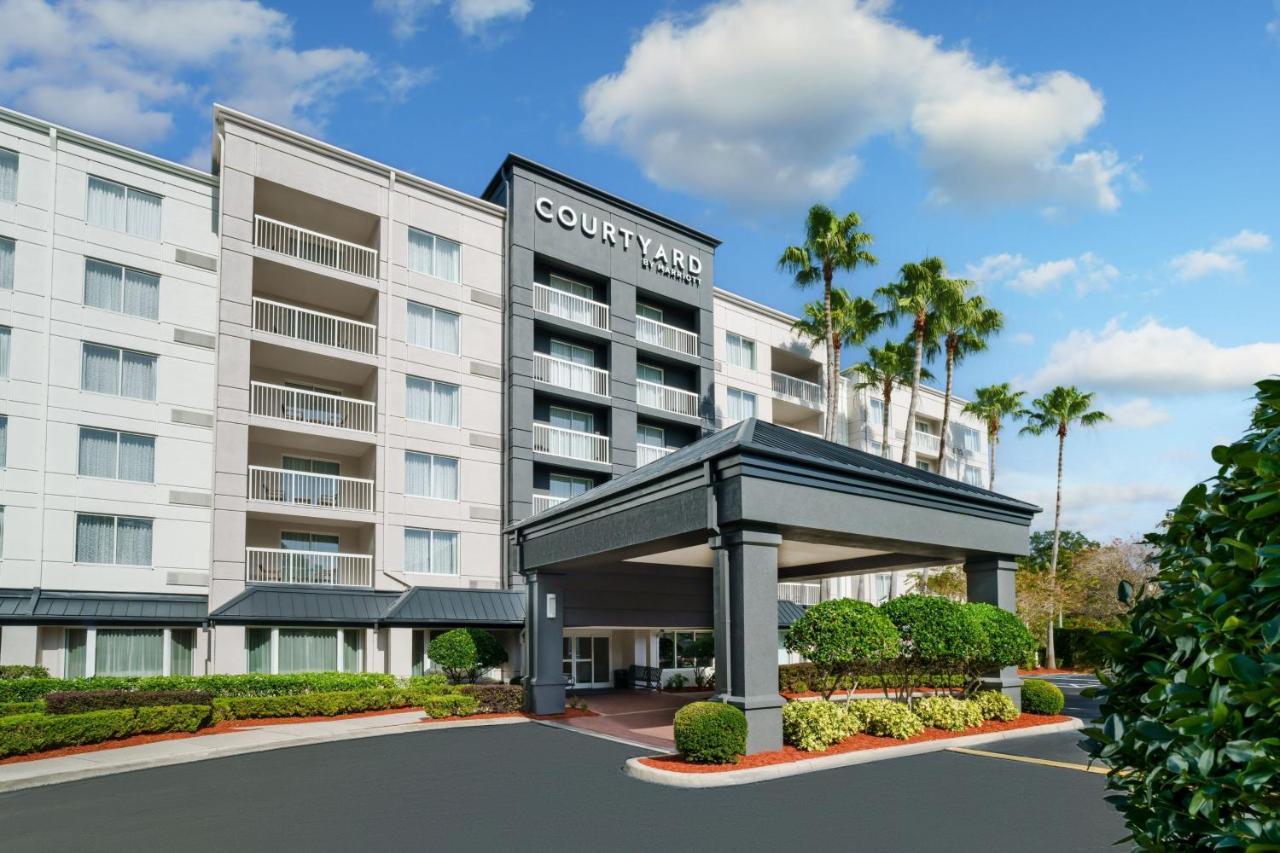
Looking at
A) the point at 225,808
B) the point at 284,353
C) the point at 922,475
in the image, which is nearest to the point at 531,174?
the point at 284,353

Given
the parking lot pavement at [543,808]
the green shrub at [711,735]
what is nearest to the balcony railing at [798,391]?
the parking lot pavement at [543,808]

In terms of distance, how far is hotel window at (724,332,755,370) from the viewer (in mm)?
44156

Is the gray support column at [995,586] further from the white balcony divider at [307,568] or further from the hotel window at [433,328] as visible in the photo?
the hotel window at [433,328]

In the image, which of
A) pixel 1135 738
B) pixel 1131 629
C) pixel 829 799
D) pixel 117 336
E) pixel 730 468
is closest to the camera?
A: pixel 1135 738

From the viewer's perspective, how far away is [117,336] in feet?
94.0

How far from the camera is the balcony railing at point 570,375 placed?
35.5 m

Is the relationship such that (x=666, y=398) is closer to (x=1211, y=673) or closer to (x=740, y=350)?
(x=740, y=350)

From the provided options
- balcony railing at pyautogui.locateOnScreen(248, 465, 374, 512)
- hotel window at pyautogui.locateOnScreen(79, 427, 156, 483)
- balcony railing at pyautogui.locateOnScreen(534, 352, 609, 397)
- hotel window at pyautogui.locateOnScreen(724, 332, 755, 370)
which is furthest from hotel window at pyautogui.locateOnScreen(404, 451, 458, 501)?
hotel window at pyautogui.locateOnScreen(724, 332, 755, 370)

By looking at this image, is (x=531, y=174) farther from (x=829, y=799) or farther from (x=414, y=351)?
(x=829, y=799)

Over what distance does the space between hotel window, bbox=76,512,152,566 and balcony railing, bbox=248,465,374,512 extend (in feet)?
10.8

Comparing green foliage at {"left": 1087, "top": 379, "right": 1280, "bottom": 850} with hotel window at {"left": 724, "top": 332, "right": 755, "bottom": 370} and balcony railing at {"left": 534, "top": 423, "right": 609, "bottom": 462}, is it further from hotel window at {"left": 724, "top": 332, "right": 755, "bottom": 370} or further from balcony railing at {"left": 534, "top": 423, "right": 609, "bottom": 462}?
hotel window at {"left": 724, "top": 332, "right": 755, "bottom": 370}

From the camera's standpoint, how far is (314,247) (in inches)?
1275

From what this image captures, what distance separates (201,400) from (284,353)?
2.96m

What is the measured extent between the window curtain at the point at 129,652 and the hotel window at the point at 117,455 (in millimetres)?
4568
